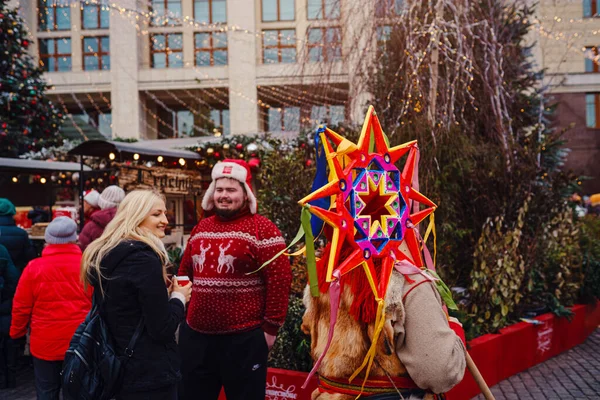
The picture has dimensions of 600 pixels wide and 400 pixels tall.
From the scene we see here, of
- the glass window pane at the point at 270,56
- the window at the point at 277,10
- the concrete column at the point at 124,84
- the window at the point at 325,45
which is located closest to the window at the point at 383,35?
the window at the point at 325,45

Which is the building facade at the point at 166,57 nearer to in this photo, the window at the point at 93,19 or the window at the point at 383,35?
the window at the point at 93,19

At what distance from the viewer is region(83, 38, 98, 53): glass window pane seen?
28445mm

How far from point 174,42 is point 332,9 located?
2318 cm

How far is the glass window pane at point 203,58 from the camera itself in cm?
2798

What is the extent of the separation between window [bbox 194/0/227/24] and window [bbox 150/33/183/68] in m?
1.49

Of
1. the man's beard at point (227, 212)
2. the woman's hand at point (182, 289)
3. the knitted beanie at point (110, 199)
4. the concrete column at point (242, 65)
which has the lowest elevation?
the woman's hand at point (182, 289)

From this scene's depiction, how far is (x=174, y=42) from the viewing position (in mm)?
28172

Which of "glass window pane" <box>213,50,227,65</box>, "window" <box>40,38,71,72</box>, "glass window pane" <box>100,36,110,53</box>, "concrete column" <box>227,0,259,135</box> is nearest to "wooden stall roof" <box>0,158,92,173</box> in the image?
"concrete column" <box>227,0,259,135</box>

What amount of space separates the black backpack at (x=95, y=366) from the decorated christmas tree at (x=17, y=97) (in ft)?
35.0

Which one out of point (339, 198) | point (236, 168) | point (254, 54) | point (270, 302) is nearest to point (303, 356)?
point (270, 302)

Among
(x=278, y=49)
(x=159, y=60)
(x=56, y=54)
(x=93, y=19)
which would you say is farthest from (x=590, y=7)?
(x=56, y=54)

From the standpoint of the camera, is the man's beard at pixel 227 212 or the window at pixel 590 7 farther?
the window at pixel 590 7

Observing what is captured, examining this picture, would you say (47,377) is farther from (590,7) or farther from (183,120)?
(183,120)

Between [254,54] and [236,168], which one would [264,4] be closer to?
[254,54]
